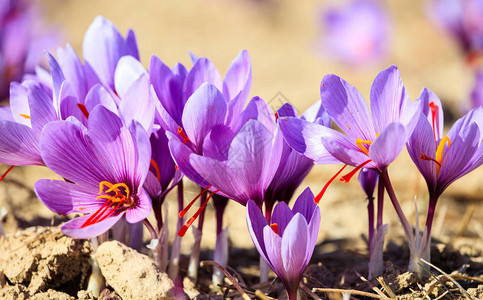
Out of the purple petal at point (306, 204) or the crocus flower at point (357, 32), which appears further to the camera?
the crocus flower at point (357, 32)

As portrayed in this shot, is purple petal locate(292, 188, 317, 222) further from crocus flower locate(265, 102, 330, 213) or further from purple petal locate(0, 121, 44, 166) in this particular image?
purple petal locate(0, 121, 44, 166)

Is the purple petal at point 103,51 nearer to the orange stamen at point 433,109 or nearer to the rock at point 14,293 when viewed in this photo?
the rock at point 14,293

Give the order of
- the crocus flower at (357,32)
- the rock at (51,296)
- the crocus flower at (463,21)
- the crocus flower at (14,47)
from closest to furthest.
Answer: the rock at (51,296)
the crocus flower at (14,47)
the crocus flower at (463,21)
the crocus flower at (357,32)

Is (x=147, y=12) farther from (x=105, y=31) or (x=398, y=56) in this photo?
(x=105, y=31)

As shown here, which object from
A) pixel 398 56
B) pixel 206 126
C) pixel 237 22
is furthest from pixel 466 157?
pixel 237 22

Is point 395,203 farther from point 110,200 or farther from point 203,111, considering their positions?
point 110,200

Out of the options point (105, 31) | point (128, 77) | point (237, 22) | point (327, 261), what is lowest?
point (327, 261)

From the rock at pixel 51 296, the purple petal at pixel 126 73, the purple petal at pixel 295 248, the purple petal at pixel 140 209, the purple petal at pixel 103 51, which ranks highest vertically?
the purple petal at pixel 103 51

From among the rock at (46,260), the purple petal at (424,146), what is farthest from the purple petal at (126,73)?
the purple petal at (424,146)
